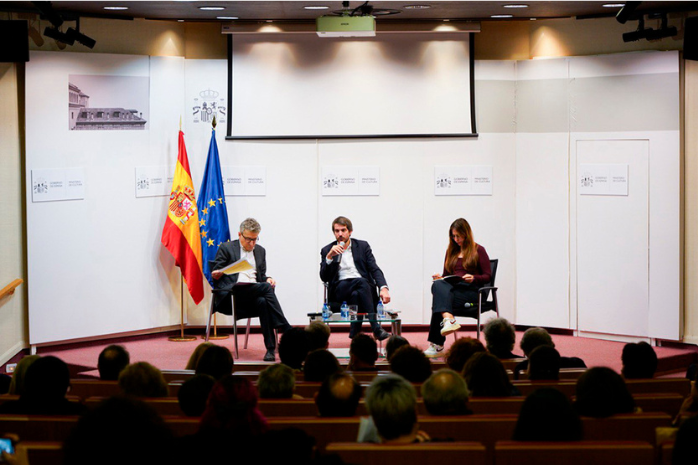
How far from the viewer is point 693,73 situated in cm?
829

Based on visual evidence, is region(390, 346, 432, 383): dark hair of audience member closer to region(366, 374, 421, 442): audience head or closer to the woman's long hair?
region(366, 374, 421, 442): audience head

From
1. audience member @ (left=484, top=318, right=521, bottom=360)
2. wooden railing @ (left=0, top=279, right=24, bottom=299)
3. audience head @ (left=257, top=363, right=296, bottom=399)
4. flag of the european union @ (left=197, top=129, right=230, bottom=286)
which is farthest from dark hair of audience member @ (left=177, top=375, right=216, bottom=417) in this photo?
flag of the european union @ (left=197, top=129, right=230, bottom=286)

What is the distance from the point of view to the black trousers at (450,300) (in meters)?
7.68

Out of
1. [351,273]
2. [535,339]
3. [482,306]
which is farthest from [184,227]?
[535,339]

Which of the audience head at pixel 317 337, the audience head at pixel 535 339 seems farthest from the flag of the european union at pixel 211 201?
the audience head at pixel 535 339

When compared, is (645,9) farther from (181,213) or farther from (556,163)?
(181,213)

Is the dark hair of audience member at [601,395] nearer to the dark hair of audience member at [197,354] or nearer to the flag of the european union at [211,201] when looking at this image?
the dark hair of audience member at [197,354]

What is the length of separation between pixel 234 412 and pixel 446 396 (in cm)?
88

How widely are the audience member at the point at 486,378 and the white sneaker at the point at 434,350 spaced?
3395 mm

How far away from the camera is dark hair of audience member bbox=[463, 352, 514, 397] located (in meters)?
3.99

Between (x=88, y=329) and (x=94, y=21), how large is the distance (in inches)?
120

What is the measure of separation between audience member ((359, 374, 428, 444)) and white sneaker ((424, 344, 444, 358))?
14.9 feet

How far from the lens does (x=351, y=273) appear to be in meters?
8.01

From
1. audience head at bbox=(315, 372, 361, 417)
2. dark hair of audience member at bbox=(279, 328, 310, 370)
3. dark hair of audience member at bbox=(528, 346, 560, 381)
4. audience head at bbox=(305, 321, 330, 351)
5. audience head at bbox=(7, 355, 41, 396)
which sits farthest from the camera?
audience head at bbox=(305, 321, 330, 351)
